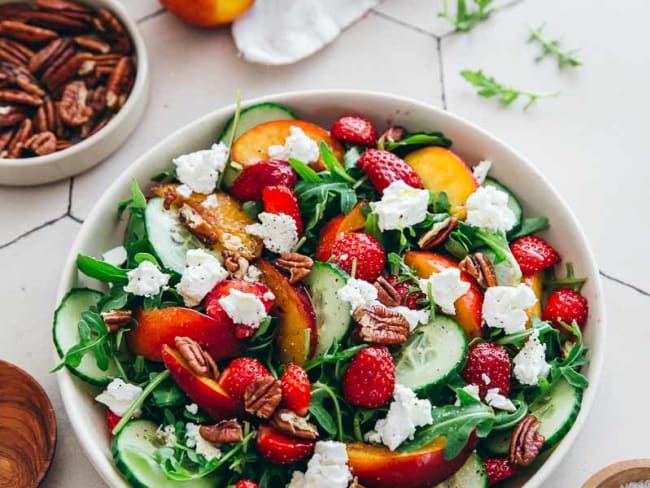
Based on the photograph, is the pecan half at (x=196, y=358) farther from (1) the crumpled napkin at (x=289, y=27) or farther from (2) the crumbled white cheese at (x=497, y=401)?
(1) the crumpled napkin at (x=289, y=27)

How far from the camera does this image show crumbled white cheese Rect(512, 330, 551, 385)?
1698 millimetres

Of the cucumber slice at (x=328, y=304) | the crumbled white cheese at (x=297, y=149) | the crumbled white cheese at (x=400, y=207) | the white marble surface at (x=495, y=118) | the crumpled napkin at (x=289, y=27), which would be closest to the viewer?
the cucumber slice at (x=328, y=304)

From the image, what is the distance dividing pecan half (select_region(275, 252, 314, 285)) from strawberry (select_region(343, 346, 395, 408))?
201 mm

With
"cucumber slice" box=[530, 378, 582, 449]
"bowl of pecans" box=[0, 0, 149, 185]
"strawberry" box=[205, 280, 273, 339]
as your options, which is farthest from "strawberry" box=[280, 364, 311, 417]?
"bowl of pecans" box=[0, 0, 149, 185]

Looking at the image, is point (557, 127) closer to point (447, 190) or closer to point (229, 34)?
point (447, 190)

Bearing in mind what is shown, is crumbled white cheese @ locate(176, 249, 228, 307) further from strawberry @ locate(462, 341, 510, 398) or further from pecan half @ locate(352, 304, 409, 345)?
strawberry @ locate(462, 341, 510, 398)

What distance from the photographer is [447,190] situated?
189 cm

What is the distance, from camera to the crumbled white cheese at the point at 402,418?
1590 mm

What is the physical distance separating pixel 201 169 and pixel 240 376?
0.48 meters

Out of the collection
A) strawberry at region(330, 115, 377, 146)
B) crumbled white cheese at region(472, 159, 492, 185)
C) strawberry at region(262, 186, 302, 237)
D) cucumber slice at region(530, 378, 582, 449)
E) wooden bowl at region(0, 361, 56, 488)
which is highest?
strawberry at region(330, 115, 377, 146)

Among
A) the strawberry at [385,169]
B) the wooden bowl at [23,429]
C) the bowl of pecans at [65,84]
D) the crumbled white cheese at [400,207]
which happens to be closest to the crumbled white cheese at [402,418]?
the crumbled white cheese at [400,207]

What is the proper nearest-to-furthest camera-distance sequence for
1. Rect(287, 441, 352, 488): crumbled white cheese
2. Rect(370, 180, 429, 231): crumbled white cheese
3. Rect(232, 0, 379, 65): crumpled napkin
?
Rect(287, 441, 352, 488): crumbled white cheese, Rect(370, 180, 429, 231): crumbled white cheese, Rect(232, 0, 379, 65): crumpled napkin

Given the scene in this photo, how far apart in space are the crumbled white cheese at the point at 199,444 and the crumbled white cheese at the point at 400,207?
1.80 feet

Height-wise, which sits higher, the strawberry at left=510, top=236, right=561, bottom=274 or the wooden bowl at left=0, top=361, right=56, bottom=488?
the strawberry at left=510, top=236, right=561, bottom=274
